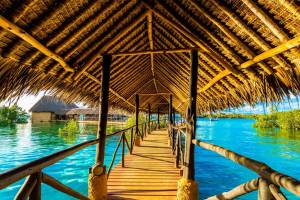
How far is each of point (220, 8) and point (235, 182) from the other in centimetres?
768

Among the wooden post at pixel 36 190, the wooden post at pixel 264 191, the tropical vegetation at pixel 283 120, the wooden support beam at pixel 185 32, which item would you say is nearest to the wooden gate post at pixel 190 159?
the wooden support beam at pixel 185 32

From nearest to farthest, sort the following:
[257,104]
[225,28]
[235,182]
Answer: [225,28]
[257,104]
[235,182]

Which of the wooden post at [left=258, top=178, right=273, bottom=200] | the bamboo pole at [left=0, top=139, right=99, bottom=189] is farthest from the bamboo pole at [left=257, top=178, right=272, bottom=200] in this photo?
the bamboo pole at [left=0, top=139, right=99, bottom=189]

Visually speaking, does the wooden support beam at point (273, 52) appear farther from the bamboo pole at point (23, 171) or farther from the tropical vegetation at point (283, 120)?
the tropical vegetation at point (283, 120)

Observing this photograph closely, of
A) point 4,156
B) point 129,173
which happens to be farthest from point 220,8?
point 4,156

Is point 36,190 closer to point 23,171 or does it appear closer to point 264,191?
point 23,171

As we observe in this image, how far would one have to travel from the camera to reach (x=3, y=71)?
3023mm

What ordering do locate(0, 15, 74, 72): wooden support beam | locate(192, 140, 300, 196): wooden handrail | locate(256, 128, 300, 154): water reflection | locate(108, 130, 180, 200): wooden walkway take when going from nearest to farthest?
locate(192, 140, 300, 196): wooden handrail
locate(0, 15, 74, 72): wooden support beam
locate(108, 130, 180, 200): wooden walkway
locate(256, 128, 300, 154): water reflection

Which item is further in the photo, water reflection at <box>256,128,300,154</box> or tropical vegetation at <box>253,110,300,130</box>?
tropical vegetation at <box>253,110,300,130</box>

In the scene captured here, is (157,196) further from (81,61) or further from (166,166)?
(81,61)

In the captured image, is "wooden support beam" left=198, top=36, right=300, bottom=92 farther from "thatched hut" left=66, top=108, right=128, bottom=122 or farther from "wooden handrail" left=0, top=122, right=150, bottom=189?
"thatched hut" left=66, top=108, right=128, bottom=122

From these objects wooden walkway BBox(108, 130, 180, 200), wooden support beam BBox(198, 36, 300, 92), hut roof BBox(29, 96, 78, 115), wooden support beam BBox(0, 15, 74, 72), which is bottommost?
wooden walkway BBox(108, 130, 180, 200)

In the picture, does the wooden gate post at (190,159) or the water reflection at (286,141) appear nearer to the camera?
the wooden gate post at (190,159)

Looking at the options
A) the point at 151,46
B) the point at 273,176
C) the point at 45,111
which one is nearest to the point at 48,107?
the point at 45,111
